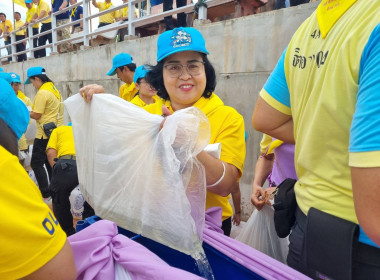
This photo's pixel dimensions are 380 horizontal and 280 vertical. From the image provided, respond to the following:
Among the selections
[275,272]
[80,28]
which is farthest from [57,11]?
[275,272]

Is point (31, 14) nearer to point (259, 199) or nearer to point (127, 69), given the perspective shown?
point (127, 69)

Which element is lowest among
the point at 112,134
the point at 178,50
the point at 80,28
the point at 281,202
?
the point at 281,202

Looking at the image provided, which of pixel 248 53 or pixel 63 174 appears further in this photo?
pixel 248 53

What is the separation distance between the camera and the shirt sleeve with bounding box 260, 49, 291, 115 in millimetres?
1028

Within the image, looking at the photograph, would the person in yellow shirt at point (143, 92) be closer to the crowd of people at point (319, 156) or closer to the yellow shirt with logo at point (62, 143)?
the yellow shirt with logo at point (62, 143)

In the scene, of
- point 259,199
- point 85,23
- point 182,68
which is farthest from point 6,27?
point 259,199

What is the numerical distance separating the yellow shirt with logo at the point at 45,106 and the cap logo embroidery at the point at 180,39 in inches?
137

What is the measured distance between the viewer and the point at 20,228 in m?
0.62

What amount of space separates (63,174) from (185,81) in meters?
1.84

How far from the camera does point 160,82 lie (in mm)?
1729

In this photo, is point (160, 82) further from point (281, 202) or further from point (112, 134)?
point (281, 202)

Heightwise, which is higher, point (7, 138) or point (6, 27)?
point (6, 27)

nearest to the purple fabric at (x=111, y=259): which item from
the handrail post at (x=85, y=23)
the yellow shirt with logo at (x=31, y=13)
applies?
the handrail post at (x=85, y=23)

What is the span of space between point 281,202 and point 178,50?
3.03ft
